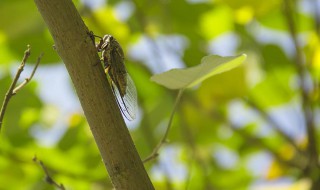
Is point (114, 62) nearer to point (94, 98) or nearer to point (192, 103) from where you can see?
point (94, 98)

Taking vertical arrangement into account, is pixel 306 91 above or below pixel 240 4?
below

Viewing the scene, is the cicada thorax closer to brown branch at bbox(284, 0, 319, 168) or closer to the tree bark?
the tree bark

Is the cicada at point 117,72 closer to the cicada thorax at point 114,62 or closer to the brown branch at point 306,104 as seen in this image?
the cicada thorax at point 114,62

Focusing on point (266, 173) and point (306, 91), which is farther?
point (266, 173)

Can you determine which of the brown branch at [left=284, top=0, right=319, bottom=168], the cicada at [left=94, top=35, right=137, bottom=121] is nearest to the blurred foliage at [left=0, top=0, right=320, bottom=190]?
the brown branch at [left=284, top=0, right=319, bottom=168]

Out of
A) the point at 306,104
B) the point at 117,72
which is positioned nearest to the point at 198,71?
the point at 117,72

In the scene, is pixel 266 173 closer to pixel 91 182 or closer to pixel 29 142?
pixel 91 182

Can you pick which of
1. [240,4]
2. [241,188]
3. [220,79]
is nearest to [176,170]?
[241,188]
